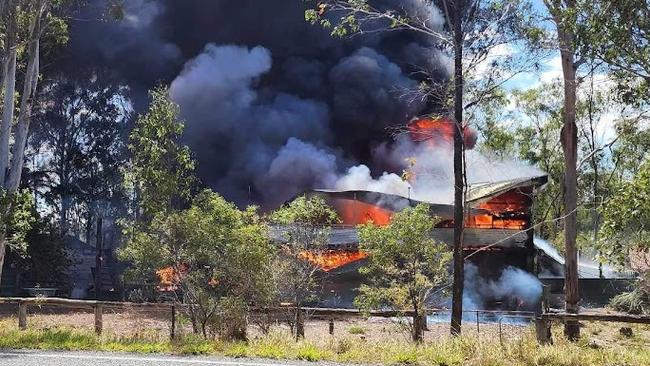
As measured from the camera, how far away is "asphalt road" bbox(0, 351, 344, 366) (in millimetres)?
8023

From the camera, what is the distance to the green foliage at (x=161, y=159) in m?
24.7

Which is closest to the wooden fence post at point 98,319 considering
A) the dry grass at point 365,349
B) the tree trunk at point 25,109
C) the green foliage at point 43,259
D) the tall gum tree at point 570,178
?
the dry grass at point 365,349

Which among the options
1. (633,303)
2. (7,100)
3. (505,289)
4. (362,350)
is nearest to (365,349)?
(362,350)

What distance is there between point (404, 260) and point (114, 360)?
8.23 meters

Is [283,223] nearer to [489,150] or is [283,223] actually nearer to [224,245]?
[224,245]

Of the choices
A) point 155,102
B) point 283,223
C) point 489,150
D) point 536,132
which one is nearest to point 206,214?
point 283,223

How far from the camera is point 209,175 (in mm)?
43938

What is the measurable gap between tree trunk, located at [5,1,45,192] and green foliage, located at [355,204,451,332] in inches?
388

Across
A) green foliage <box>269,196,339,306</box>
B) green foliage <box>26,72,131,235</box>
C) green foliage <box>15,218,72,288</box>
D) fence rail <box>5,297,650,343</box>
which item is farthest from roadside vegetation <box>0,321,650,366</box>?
green foliage <box>26,72,131,235</box>

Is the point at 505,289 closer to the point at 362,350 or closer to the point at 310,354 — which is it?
the point at 362,350

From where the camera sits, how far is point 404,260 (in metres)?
15.0

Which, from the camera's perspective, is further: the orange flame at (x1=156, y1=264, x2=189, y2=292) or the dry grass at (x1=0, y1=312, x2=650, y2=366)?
the orange flame at (x1=156, y1=264, x2=189, y2=292)

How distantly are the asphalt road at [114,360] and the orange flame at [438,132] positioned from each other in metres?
11.7

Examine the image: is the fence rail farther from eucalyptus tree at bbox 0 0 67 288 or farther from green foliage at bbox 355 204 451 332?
eucalyptus tree at bbox 0 0 67 288
